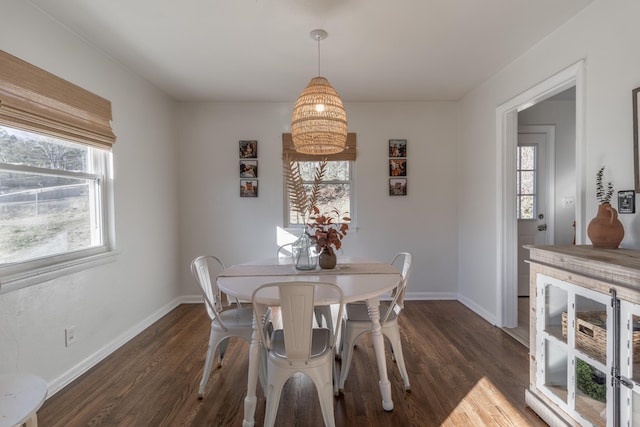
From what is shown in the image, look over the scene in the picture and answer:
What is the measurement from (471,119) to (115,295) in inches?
157

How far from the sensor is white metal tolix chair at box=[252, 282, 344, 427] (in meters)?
1.47

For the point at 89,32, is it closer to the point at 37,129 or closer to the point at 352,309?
the point at 37,129

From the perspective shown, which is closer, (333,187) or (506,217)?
(506,217)

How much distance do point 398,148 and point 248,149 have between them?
1.84m

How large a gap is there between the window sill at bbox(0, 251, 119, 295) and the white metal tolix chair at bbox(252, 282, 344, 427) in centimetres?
144

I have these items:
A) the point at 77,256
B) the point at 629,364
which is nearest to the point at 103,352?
the point at 77,256

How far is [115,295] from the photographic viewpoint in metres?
2.66

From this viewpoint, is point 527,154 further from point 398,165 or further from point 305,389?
point 305,389

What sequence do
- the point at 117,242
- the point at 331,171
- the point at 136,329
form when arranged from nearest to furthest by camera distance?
the point at 117,242, the point at 136,329, the point at 331,171

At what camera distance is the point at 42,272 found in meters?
1.96

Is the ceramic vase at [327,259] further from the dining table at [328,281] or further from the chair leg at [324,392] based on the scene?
the chair leg at [324,392]

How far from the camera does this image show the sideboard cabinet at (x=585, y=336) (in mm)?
1274

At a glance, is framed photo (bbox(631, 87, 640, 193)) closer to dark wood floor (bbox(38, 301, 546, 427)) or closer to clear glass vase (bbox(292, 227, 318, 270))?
dark wood floor (bbox(38, 301, 546, 427))

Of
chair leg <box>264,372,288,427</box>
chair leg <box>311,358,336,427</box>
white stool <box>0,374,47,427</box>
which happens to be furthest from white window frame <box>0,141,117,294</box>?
chair leg <box>311,358,336,427</box>
